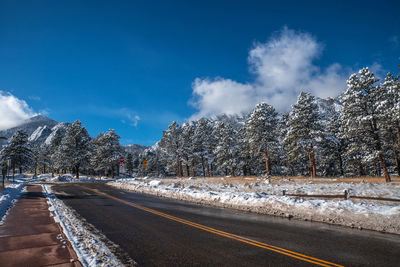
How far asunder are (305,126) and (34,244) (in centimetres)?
3488

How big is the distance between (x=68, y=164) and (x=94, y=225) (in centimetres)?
5426

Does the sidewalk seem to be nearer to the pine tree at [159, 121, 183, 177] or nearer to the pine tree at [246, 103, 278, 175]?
the pine tree at [246, 103, 278, 175]

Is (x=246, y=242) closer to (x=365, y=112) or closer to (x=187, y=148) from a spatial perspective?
(x=365, y=112)

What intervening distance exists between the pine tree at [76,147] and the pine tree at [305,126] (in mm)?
47229

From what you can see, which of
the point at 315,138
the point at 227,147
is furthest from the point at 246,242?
the point at 227,147

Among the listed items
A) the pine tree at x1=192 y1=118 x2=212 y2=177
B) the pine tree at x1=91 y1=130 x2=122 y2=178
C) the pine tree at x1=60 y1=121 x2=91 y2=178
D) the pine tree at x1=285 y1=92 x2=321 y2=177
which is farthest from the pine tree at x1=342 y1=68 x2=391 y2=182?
the pine tree at x1=60 y1=121 x2=91 y2=178

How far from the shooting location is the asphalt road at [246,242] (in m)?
5.25

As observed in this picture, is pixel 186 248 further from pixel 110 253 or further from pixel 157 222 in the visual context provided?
pixel 157 222

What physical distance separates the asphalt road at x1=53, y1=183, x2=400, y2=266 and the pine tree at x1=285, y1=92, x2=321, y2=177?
2603cm

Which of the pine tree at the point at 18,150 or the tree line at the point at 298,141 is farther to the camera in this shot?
the pine tree at the point at 18,150

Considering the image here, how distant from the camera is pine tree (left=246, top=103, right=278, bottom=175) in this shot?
36531mm

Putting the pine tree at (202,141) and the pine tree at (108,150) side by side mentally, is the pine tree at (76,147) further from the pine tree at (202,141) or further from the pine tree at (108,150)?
the pine tree at (202,141)

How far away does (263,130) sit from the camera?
37.7 m

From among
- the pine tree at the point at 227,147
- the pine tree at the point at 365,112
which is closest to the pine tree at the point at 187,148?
the pine tree at the point at 227,147
